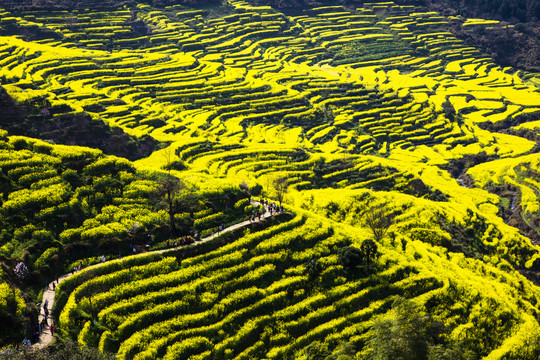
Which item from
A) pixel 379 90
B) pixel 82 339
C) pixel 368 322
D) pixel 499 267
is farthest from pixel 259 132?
pixel 82 339

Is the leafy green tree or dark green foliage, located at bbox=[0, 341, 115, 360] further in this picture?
the leafy green tree

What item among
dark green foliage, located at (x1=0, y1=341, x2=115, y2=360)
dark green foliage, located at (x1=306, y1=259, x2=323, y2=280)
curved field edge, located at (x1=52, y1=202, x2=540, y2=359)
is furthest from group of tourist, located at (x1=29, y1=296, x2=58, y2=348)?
dark green foliage, located at (x1=306, y1=259, x2=323, y2=280)

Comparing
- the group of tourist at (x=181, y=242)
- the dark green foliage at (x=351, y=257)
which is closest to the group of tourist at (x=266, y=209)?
the group of tourist at (x=181, y=242)

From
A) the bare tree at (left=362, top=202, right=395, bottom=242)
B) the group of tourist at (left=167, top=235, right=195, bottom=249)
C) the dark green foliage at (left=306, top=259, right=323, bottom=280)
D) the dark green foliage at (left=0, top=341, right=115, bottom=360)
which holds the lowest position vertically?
the bare tree at (left=362, top=202, right=395, bottom=242)

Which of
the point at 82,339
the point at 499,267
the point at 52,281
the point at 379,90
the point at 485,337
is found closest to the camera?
the point at 82,339

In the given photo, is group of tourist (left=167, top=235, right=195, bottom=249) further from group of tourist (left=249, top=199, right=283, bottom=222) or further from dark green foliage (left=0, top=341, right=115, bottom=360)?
dark green foliage (left=0, top=341, right=115, bottom=360)

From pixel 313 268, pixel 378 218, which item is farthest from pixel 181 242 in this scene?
pixel 378 218

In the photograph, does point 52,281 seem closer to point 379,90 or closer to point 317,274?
point 317,274

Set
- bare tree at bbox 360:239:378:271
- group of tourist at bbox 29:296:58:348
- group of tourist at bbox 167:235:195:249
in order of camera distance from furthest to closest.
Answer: bare tree at bbox 360:239:378:271 < group of tourist at bbox 167:235:195:249 < group of tourist at bbox 29:296:58:348
